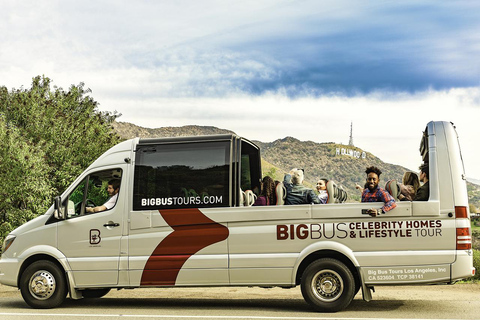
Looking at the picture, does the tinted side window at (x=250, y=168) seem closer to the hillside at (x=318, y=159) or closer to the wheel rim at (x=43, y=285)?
the wheel rim at (x=43, y=285)

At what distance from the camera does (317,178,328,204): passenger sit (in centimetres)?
997

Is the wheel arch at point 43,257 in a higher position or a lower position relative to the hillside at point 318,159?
lower

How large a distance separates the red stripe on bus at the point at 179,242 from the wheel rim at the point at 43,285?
5.69ft

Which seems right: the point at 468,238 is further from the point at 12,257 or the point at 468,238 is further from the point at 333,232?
the point at 12,257

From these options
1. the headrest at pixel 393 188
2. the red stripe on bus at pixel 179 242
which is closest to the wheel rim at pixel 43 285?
the red stripe on bus at pixel 179 242

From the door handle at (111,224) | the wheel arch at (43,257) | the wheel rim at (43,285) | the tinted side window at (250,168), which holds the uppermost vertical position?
the tinted side window at (250,168)

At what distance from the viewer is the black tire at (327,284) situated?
945 cm

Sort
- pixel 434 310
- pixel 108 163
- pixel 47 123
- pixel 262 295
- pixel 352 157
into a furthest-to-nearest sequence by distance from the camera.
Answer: pixel 352 157 < pixel 47 123 < pixel 262 295 < pixel 108 163 < pixel 434 310

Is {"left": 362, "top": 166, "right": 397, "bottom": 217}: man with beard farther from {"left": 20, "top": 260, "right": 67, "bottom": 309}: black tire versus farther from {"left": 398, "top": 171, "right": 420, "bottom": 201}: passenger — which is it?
{"left": 20, "top": 260, "right": 67, "bottom": 309}: black tire

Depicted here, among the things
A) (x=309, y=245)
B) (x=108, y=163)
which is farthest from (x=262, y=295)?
(x=108, y=163)

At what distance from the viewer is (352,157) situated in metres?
185

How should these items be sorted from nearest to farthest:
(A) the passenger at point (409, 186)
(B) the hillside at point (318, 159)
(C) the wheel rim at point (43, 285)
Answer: (A) the passenger at point (409, 186) → (C) the wheel rim at point (43, 285) → (B) the hillside at point (318, 159)

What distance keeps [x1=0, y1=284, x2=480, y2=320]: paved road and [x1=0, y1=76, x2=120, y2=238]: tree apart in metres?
14.5

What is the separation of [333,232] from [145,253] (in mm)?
3034
